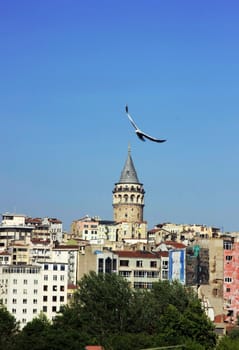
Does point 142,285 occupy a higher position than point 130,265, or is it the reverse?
point 130,265

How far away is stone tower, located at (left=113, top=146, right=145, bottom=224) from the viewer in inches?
4200

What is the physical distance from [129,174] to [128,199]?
11.1ft

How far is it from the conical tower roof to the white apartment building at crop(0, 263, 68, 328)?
42.2 meters

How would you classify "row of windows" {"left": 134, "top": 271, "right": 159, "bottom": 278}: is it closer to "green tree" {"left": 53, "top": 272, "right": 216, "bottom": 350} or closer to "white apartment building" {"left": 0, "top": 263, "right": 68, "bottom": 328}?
"white apartment building" {"left": 0, "top": 263, "right": 68, "bottom": 328}

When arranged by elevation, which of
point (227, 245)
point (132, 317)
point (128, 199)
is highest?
point (128, 199)

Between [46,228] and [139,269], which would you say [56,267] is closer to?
[139,269]

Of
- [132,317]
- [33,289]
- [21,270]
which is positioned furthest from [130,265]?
[132,317]

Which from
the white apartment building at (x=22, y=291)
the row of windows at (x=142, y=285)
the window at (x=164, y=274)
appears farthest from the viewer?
the window at (x=164, y=274)

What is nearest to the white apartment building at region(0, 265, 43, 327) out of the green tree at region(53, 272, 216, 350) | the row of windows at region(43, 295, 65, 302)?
the row of windows at region(43, 295, 65, 302)

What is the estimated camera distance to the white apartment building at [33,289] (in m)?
63.8

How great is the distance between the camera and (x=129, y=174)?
4286 inches

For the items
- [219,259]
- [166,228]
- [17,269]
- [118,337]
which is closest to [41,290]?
[17,269]

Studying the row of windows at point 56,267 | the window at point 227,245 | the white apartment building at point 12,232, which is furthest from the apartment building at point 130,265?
the white apartment building at point 12,232

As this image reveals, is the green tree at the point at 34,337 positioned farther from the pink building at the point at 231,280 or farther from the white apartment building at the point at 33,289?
the pink building at the point at 231,280
